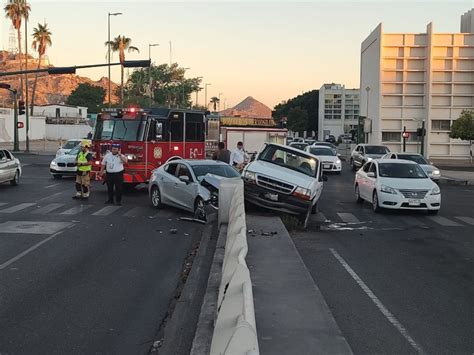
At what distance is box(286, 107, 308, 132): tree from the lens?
135625 mm

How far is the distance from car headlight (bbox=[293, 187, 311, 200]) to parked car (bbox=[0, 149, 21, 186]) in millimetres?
12929

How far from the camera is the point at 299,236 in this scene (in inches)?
513

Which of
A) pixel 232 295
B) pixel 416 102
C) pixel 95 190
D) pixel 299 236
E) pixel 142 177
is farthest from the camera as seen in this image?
pixel 416 102

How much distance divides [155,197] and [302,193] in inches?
196

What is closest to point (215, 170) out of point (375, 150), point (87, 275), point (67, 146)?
point (87, 275)

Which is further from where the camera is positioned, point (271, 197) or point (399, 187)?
point (399, 187)

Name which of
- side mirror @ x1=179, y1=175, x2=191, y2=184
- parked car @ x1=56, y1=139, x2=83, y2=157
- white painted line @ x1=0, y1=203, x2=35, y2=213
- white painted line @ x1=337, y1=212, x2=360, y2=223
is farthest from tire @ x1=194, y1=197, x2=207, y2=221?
parked car @ x1=56, y1=139, x2=83, y2=157

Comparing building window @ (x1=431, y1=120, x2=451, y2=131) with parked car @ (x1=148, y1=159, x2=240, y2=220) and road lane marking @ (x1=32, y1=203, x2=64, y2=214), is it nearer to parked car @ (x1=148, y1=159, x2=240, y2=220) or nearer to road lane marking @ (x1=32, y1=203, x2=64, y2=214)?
parked car @ (x1=148, y1=159, x2=240, y2=220)

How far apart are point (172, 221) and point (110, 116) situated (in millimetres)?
8048

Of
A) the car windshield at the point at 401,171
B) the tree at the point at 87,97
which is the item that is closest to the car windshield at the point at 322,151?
the car windshield at the point at 401,171

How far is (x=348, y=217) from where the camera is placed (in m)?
16.5

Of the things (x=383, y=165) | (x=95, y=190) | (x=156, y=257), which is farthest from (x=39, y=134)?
(x=156, y=257)

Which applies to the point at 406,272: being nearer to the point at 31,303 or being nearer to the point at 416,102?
the point at 31,303

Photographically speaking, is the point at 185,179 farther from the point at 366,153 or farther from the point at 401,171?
the point at 366,153
